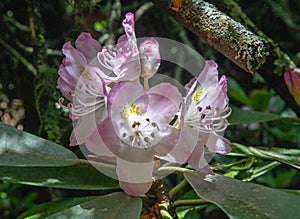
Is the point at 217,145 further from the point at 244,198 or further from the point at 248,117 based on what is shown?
the point at 248,117

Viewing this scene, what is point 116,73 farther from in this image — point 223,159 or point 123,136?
point 223,159

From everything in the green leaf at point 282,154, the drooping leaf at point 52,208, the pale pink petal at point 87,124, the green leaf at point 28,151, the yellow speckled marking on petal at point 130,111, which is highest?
the yellow speckled marking on petal at point 130,111

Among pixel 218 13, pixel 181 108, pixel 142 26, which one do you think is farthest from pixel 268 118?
pixel 142 26

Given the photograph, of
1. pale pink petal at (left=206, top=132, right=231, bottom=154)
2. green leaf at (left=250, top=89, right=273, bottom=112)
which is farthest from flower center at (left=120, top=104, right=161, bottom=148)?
green leaf at (left=250, top=89, right=273, bottom=112)

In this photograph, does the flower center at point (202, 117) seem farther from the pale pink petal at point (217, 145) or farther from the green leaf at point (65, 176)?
the green leaf at point (65, 176)

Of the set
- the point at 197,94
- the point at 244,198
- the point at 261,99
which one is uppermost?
the point at 197,94

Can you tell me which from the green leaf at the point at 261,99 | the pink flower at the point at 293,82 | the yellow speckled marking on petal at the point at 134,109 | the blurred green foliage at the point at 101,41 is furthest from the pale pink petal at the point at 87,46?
the green leaf at the point at 261,99

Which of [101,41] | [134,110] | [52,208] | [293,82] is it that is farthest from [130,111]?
[101,41]
